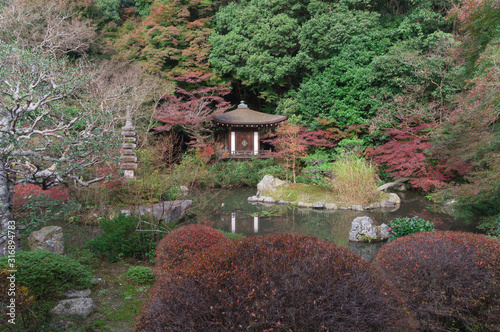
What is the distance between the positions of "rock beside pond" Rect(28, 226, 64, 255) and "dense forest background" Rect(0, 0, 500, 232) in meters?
6.69

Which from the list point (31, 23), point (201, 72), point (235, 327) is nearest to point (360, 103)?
point (201, 72)

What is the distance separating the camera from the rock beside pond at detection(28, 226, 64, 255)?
347cm

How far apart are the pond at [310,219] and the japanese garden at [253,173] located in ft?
0.29

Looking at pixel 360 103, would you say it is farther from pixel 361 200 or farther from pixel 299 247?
pixel 299 247

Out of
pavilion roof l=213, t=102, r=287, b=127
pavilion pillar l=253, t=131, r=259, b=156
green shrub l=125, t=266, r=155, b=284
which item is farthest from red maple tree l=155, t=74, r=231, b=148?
green shrub l=125, t=266, r=155, b=284

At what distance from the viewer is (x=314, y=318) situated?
1.34 m

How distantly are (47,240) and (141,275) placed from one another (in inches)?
53.1

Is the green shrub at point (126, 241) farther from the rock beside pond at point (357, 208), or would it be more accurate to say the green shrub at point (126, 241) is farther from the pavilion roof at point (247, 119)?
the pavilion roof at point (247, 119)

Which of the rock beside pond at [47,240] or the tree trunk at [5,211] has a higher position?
the tree trunk at [5,211]

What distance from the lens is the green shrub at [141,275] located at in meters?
3.13

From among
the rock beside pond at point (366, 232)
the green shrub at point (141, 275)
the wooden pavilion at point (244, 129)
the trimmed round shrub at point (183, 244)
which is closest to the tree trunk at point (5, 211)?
the green shrub at point (141, 275)

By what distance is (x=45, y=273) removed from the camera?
92.7 inches

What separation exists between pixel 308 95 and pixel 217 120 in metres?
4.60

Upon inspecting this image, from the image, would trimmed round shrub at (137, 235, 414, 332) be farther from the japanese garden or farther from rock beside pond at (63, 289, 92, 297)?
rock beside pond at (63, 289, 92, 297)
